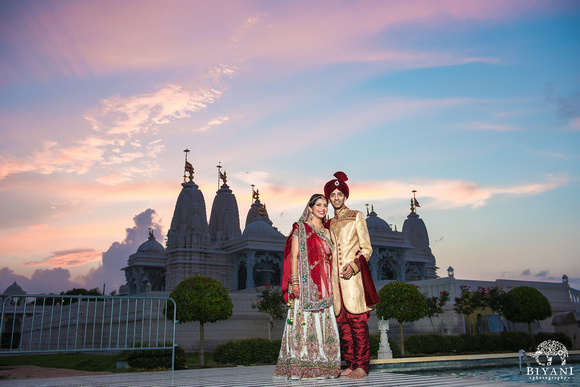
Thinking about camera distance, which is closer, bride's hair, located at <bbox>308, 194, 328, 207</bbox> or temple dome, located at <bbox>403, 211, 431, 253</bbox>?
bride's hair, located at <bbox>308, 194, 328, 207</bbox>

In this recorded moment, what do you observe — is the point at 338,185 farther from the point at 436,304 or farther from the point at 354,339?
the point at 436,304

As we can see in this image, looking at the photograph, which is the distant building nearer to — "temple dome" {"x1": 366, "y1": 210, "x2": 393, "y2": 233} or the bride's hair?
"temple dome" {"x1": 366, "y1": 210, "x2": 393, "y2": 233}

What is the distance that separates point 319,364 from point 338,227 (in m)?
1.90

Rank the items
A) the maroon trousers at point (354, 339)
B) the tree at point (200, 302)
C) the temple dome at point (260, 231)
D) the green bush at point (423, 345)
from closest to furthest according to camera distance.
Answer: the maroon trousers at point (354, 339)
the tree at point (200, 302)
the green bush at point (423, 345)
the temple dome at point (260, 231)

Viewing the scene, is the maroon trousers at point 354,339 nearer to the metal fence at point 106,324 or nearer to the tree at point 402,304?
the metal fence at point 106,324

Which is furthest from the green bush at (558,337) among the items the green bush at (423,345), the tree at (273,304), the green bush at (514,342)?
the tree at (273,304)

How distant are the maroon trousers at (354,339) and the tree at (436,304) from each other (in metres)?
12.0

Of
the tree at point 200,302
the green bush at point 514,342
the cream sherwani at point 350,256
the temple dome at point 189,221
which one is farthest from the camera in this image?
the temple dome at point 189,221

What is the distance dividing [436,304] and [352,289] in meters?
13.4

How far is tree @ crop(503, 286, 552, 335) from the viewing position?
19.3 metres

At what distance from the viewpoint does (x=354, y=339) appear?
7.08 m

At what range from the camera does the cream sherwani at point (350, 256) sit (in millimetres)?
7082

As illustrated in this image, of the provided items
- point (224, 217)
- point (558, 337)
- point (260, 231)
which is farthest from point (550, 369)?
point (224, 217)

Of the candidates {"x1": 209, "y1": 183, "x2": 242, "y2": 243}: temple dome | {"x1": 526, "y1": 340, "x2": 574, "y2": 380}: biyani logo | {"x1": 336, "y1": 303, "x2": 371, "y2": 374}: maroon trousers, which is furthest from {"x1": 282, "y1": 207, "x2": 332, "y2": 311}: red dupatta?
{"x1": 209, "y1": 183, "x2": 242, "y2": 243}: temple dome
